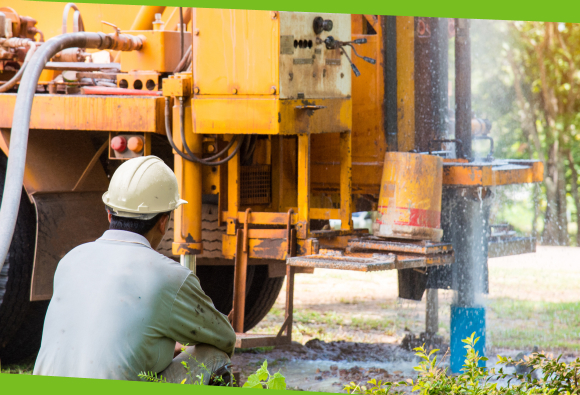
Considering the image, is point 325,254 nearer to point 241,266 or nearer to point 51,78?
point 241,266

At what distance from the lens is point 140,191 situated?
8.41 ft

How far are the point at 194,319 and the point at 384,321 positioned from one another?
451 cm

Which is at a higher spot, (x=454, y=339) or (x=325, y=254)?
(x=325, y=254)

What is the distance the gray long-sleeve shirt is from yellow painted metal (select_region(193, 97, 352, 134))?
4.86 ft

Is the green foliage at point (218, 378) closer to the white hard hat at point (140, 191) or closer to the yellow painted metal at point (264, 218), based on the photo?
the white hard hat at point (140, 191)

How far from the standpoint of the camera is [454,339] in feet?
16.1

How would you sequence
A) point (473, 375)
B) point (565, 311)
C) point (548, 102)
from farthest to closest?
point (548, 102)
point (565, 311)
point (473, 375)

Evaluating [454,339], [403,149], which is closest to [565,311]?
[454,339]

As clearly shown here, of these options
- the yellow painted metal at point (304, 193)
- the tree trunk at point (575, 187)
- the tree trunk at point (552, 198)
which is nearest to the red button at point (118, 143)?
the yellow painted metal at point (304, 193)

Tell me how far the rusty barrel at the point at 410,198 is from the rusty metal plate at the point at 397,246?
55 mm

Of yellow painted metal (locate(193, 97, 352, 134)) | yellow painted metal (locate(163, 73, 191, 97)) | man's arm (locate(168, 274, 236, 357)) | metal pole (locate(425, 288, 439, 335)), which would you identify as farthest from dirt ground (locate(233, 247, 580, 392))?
man's arm (locate(168, 274, 236, 357))

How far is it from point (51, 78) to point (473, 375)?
11.3 ft

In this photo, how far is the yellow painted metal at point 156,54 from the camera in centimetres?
469

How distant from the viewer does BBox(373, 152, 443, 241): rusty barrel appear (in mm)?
4246
